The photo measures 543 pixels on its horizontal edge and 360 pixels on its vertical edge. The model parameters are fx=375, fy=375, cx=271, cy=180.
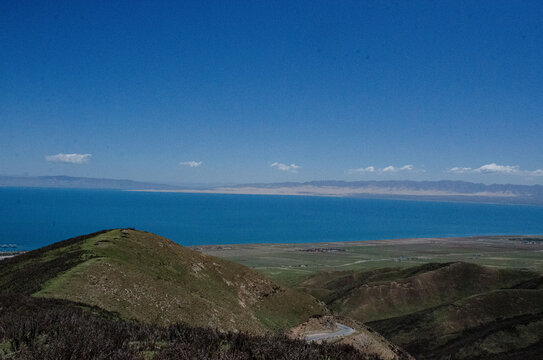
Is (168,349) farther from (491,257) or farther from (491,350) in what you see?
(491,257)

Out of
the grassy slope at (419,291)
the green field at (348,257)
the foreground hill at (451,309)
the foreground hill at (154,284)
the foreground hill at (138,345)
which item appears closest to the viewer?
the foreground hill at (138,345)

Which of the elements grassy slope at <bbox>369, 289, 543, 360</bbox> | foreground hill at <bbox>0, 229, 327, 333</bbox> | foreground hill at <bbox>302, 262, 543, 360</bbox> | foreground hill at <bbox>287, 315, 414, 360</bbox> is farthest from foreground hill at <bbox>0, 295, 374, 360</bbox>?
grassy slope at <bbox>369, 289, 543, 360</bbox>

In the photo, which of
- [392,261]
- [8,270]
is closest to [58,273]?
[8,270]

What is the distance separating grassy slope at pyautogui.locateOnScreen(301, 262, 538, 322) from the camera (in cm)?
8075

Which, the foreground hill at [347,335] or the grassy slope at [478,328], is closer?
the foreground hill at [347,335]

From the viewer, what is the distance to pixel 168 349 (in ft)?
31.6

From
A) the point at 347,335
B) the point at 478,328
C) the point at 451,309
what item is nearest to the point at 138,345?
the point at 347,335

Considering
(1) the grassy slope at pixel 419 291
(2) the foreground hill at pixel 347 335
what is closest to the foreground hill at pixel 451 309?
(1) the grassy slope at pixel 419 291

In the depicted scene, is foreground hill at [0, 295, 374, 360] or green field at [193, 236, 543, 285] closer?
foreground hill at [0, 295, 374, 360]

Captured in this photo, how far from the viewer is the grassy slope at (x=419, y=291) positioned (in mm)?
80750

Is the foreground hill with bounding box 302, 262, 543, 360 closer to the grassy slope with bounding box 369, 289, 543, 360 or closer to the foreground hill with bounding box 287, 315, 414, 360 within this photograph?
the grassy slope with bounding box 369, 289, 543, 360

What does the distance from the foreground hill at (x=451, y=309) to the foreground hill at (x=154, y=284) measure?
24592 millimetres

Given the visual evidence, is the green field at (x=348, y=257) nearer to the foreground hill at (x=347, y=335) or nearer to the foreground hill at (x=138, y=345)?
the foreground hill at (x=347, y=335)

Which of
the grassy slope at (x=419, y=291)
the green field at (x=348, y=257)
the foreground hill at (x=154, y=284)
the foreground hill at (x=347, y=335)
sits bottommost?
the green field at (x=348, y=257)
